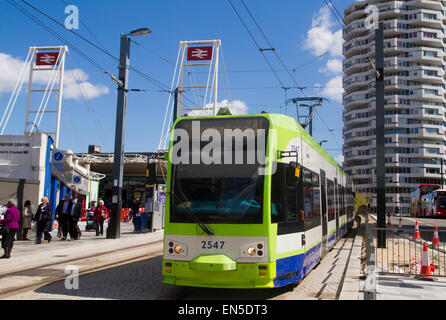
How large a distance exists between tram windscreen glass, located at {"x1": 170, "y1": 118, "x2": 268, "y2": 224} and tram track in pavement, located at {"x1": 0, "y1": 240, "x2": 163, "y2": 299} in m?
3.28

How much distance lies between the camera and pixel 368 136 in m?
92.3

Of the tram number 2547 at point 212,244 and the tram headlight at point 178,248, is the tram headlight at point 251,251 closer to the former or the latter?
the tram number 2547 at point 212,244

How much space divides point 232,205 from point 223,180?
432 millimetres

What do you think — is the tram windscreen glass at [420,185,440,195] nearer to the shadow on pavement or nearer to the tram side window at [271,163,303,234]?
the shadow on pavement

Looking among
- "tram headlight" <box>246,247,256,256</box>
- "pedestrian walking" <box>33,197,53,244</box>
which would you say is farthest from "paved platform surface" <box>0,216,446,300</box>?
"tram headlight" <box>246,247,256,256</box>

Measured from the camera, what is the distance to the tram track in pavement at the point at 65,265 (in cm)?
818

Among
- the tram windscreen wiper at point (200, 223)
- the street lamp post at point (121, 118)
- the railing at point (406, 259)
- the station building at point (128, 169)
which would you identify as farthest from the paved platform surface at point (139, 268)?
the station building at point (128, 169)

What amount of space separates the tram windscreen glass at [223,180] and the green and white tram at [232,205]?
0.02m

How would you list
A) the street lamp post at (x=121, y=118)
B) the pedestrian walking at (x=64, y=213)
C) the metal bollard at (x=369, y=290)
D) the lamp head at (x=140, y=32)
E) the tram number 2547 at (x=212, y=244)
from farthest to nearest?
the street lamp post at (x=121, y=118)
the lamp head at (x=140, y=32)
the pedestrian walking at (x=64, y=213)
the tram number 2547 at (x=212, y=244)
the metal bollard at (x=369, y=290)

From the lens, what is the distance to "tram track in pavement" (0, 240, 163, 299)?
322 inches

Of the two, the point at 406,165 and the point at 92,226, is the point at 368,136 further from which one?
the point at 92,226

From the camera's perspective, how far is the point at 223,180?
709 cm
